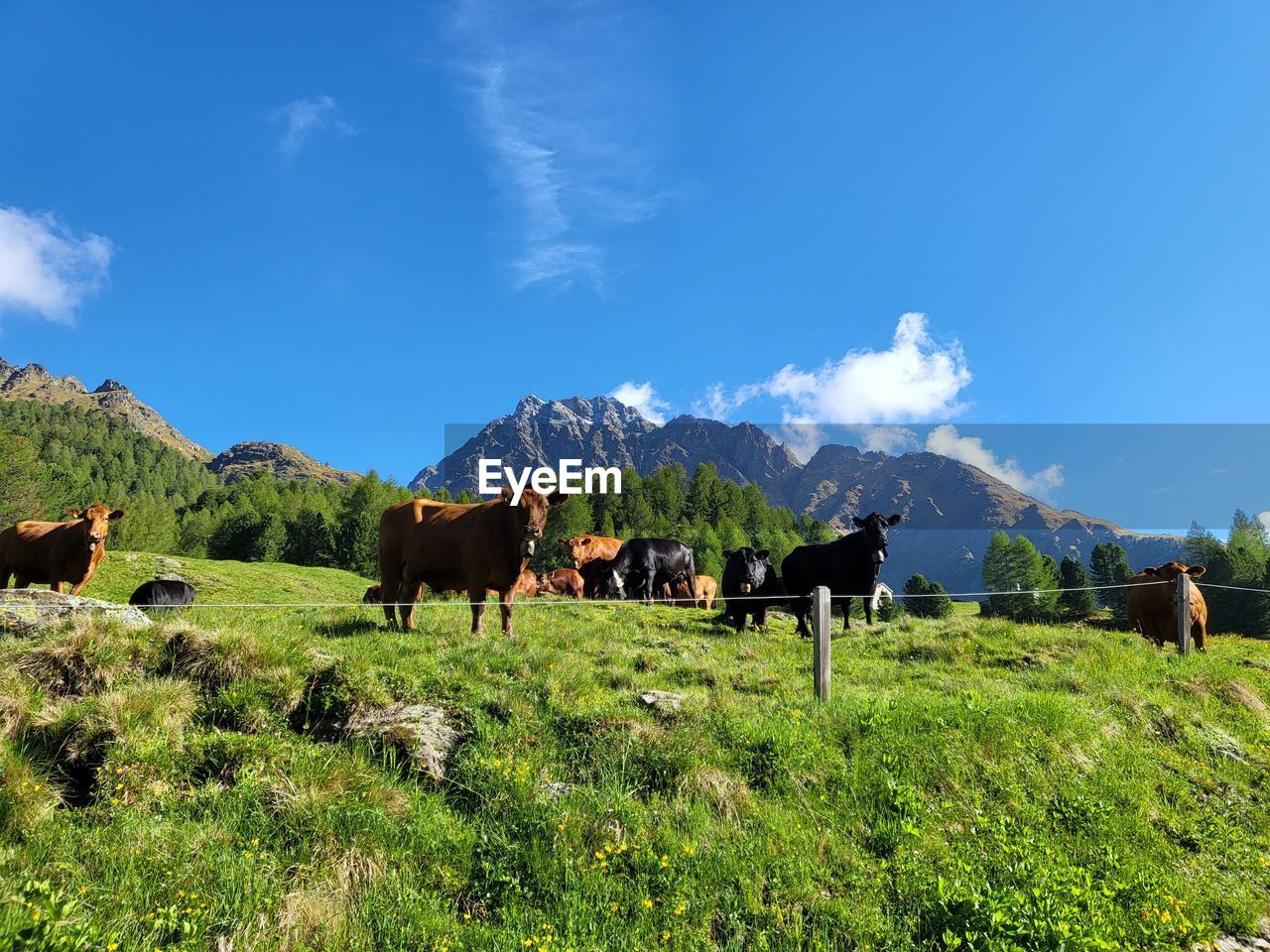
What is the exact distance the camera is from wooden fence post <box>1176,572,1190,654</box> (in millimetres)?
12633

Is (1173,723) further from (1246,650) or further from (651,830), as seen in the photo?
(1246,650)

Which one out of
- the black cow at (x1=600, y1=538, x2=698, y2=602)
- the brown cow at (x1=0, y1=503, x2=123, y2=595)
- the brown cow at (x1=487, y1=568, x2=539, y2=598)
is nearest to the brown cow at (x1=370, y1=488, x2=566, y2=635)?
the brown cow at (x1=0, y1=503, x2=123, y2=595)

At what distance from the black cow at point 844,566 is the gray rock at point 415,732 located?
997cm

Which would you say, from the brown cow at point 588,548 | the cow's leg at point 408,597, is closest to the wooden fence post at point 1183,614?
the cow's leg at point 408,597

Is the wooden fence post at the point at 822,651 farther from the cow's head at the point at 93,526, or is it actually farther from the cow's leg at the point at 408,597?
the cow's head at the point at 93,526

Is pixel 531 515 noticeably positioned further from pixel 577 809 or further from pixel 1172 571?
pixel 1172 571

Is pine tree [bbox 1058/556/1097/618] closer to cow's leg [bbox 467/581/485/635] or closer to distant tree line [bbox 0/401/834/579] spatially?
distant tree line [bbox 0/401/834/579]

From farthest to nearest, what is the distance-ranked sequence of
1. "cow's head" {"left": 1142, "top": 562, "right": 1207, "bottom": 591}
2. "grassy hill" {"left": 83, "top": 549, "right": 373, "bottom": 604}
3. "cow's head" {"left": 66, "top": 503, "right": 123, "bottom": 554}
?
"grassy hill" {"left": 83, "top": 549, "right": 373, "bottom": 604}
"cow's head" {"left": 1142, "top": 562, "right": 1207, "bottom": 591}
"cow's head" {"left": 66, "top": 503, "right": 123, "bottom": 554}

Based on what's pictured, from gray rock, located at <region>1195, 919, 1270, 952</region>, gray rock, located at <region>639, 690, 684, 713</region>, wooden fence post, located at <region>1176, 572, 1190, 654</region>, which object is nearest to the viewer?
gray rock, located at <region>1195, 919, 1270, 952</region>

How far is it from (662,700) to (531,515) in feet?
14.2

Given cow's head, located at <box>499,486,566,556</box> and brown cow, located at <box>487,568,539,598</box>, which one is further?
brown cow, located at <box>487,568,539,598</box>

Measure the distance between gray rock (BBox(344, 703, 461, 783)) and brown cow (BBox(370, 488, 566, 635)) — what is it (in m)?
3.86

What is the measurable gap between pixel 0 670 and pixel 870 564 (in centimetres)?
1526

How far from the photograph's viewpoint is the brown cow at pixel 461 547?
10.9 metres
